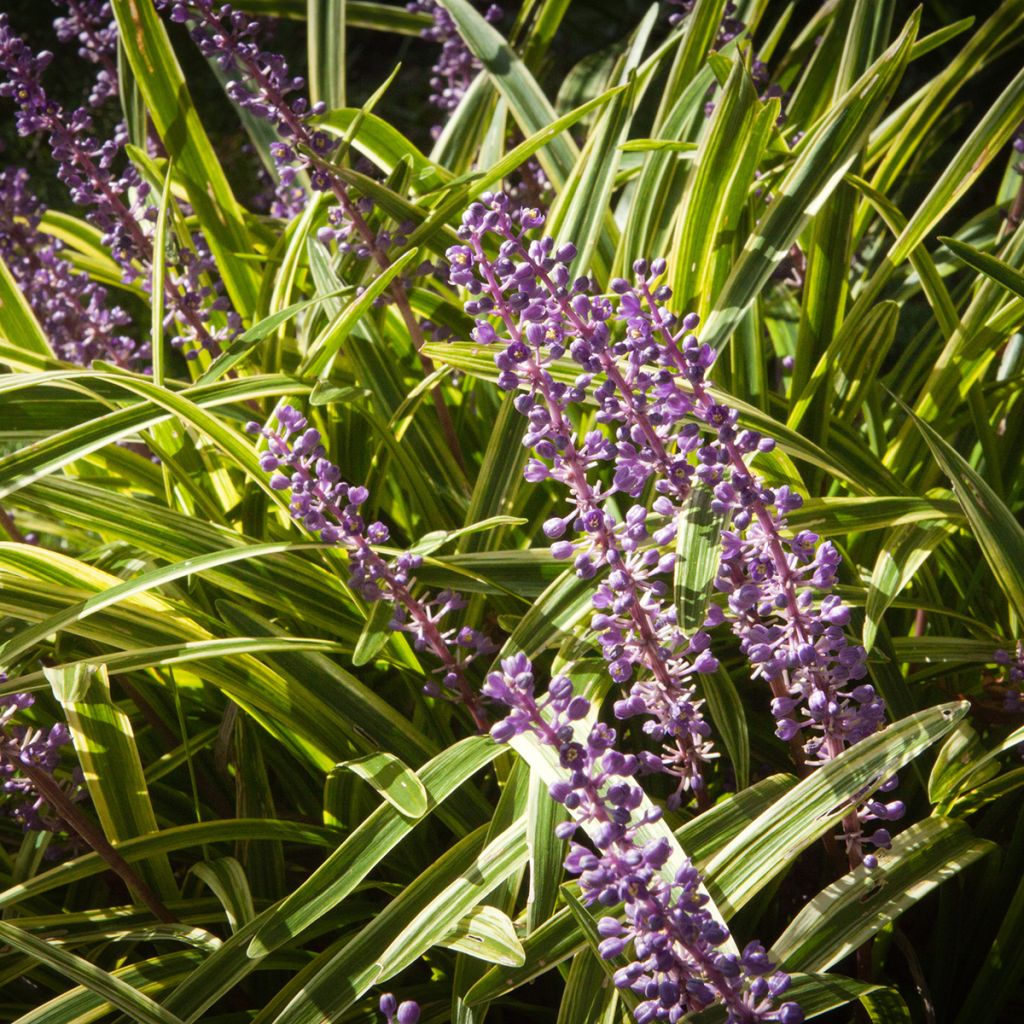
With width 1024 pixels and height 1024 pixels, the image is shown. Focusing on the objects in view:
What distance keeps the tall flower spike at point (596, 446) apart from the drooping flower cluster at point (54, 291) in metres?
1.51

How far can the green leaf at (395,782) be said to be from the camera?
1.46 meters

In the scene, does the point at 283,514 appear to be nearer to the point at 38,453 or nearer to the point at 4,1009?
the point at 38,453

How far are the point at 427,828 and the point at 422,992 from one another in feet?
0.89

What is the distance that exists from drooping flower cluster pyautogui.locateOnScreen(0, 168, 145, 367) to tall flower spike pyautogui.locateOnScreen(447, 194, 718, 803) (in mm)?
1507

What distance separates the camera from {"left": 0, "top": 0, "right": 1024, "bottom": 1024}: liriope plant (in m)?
1.30

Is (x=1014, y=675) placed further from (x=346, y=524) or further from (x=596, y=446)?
(x=346, y=524)

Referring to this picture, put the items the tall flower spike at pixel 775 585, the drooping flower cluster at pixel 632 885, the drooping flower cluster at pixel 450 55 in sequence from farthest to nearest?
the drooping flower cluster at pixel 450 55 < the tall flower spike at pixel 775 585 < the drooping flower cluster at pixel 632 885

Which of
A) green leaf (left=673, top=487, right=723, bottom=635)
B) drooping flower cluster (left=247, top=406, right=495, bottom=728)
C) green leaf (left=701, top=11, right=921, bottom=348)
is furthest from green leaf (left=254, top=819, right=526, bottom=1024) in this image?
green leaf (left=701, top=11, right=921, bottom=348)

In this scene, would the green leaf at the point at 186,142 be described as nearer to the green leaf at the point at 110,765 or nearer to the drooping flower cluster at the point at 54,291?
the drooping flower cluster at the point at 54,291

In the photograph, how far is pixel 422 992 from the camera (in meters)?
A: 1.76

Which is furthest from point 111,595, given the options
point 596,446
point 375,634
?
point 596,446

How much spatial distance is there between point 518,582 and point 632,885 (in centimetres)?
81

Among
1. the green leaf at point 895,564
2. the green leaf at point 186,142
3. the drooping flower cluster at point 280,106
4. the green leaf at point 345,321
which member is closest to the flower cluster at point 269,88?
the drooping flower cluster at point 280,106

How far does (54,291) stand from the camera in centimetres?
275
